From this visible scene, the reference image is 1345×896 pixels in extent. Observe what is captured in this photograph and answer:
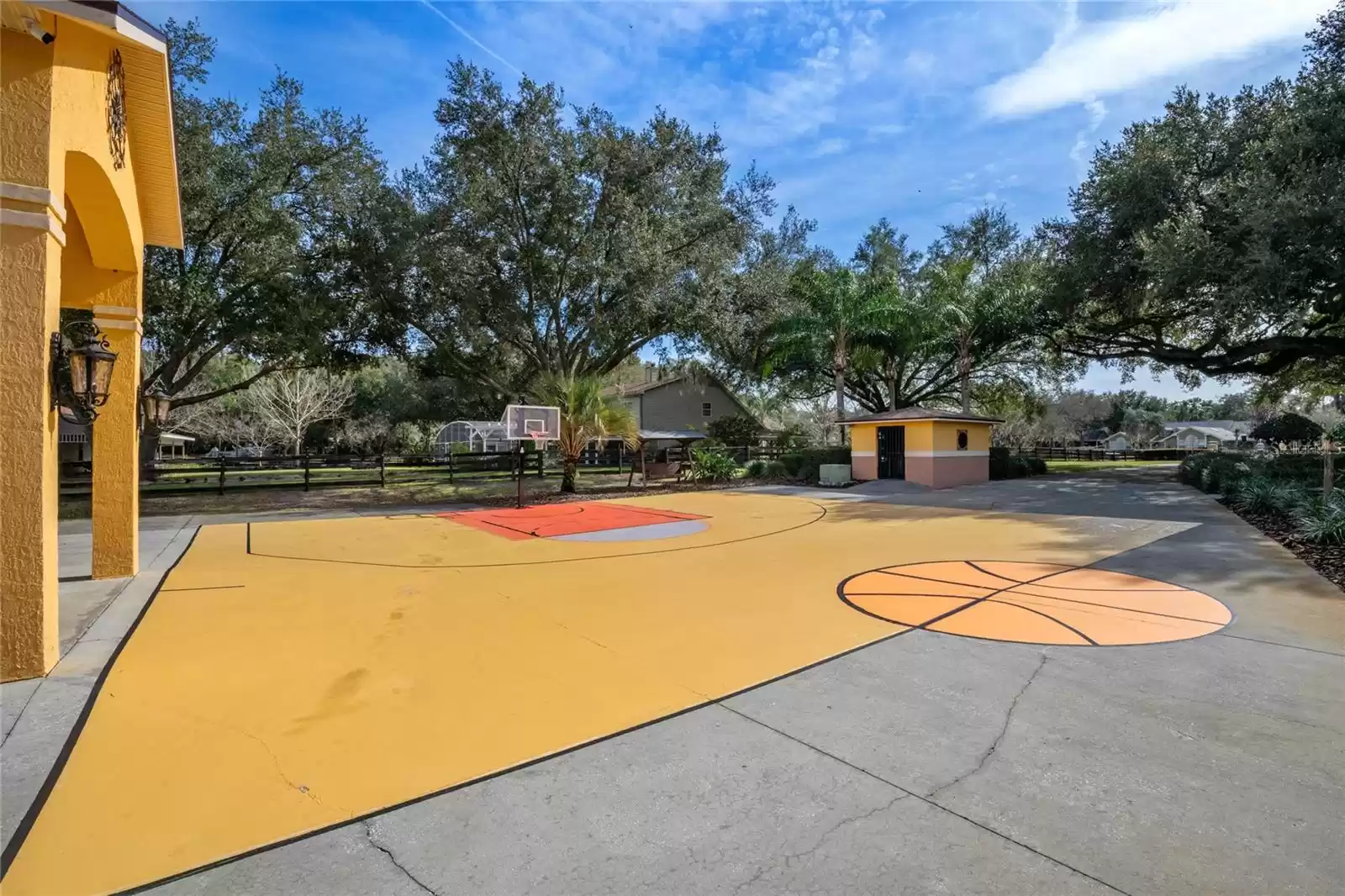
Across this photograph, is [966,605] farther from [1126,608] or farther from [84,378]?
[84,378]

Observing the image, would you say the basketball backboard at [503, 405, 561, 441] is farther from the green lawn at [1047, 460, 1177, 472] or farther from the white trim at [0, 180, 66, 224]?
the green lawn at [1047, 460, 1177, 472]

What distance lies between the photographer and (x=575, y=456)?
16.1 metres

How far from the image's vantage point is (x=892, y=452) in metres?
19.1

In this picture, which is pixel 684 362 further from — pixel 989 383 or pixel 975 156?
pixel 989 383

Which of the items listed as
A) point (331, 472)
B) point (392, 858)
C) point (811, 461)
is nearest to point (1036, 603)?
point (392, 858)

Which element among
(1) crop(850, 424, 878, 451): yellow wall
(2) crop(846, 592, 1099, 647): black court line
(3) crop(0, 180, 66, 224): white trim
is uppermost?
(3) crop(0, 180, 66, 224): white trim

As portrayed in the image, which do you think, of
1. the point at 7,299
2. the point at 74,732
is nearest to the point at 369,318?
the point at 7,299

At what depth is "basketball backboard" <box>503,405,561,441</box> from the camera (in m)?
13.0

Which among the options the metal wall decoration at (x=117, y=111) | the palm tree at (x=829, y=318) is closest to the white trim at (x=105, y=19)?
the metal wall decoration at (x=117, y=111)

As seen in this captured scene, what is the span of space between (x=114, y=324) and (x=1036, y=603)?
901 centimetres

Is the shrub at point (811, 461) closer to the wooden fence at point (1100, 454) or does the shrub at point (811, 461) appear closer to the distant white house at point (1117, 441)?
the wooden fence at point (1100, 454)

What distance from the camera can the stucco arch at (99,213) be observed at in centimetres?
436

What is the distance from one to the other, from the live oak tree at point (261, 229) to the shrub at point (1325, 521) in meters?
19.1

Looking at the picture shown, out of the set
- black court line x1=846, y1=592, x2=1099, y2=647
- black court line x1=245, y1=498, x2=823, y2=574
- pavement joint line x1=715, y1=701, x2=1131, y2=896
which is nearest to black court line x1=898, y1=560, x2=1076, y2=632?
black court line x1=846, y1=592, x2=1099, y2=647
